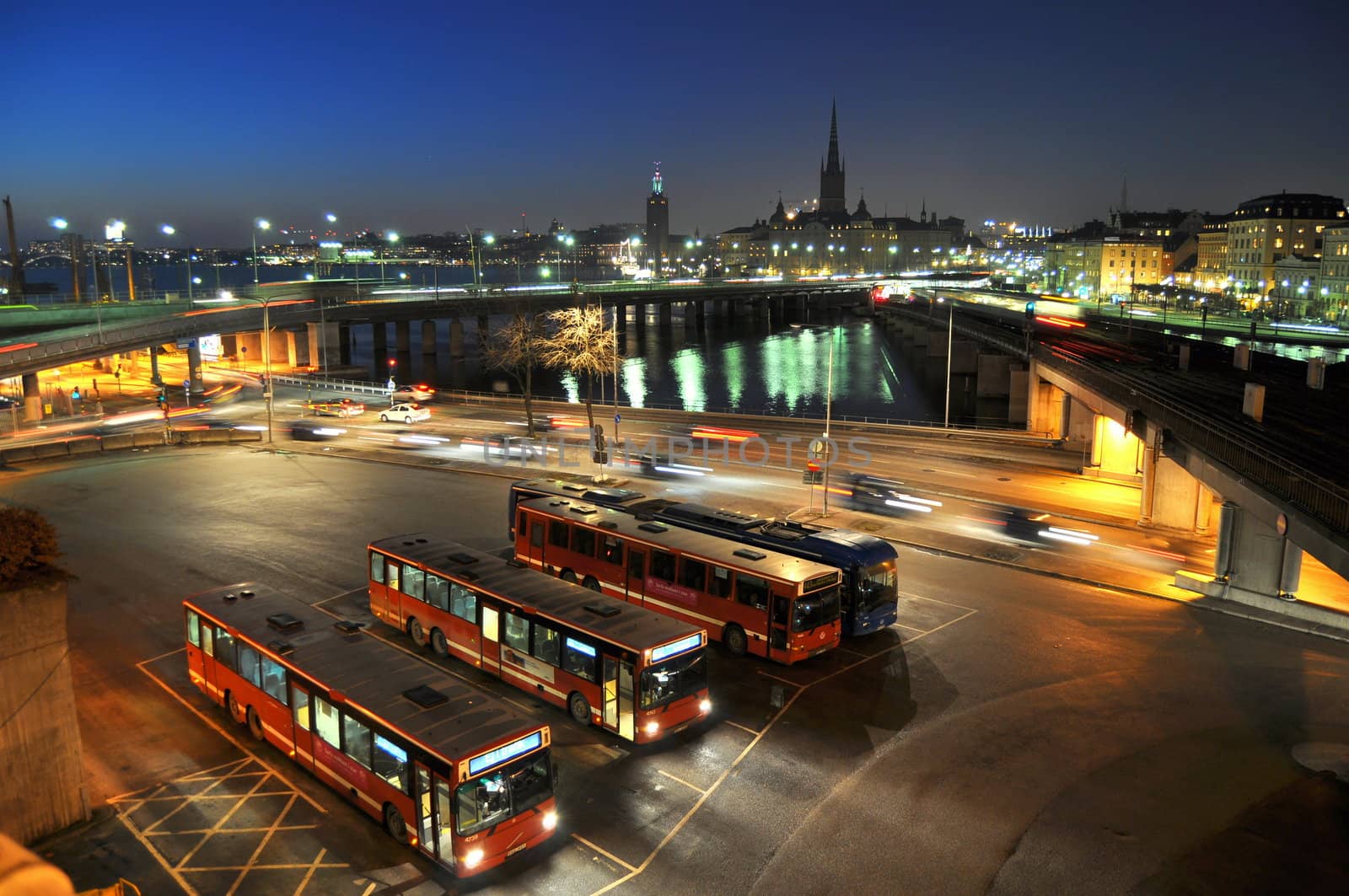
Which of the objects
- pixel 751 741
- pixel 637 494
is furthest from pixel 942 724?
pixel 637 494

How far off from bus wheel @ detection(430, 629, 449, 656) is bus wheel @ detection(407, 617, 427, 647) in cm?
48

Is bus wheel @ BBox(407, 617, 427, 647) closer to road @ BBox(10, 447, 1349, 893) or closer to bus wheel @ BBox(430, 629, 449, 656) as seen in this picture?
bus wheel @ BBox(430, 629, 449, 656)

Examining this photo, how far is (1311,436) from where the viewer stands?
29.0 metres

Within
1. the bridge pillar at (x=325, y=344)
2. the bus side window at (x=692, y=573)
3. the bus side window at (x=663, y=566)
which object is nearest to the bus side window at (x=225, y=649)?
the bus side window at (x=663, y=566)

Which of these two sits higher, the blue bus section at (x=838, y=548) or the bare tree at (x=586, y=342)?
the bare tree at (x=586, y=342)

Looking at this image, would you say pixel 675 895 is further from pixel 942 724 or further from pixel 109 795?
pixel 109 795

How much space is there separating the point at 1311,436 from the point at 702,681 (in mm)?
23447

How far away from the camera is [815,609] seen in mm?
20250

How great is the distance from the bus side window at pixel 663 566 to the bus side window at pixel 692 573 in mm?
291

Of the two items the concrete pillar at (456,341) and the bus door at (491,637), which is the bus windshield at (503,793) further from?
the concrete pillar at (456,341)

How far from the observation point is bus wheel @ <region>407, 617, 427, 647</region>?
21312mm

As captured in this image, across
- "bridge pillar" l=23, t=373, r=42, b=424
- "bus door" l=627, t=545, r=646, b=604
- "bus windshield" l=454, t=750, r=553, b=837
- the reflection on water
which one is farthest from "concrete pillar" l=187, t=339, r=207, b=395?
"bus windshield" l=454, t=750, r=553, b=837

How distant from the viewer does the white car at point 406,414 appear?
5575cm

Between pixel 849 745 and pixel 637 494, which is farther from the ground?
pixel 637 494
